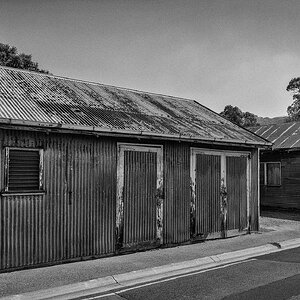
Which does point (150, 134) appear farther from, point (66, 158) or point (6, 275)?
point (6, 275)

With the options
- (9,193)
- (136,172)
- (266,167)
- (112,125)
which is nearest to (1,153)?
(9,193)

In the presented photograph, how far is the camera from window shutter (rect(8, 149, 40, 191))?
325 inches

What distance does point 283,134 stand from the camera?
838 inches

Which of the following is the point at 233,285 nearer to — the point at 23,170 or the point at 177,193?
the point at 177,193

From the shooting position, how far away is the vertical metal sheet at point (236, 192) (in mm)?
12508

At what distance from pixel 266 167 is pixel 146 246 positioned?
12345mm

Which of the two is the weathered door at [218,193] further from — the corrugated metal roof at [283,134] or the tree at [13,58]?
the tree at [13,58]

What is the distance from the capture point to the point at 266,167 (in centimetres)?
2083

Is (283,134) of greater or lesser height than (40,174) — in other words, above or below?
above

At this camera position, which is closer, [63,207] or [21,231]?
[21,231]

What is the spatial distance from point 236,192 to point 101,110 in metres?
5.21

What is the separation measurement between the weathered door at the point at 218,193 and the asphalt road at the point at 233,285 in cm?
291

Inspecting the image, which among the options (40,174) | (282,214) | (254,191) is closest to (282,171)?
(282,214)

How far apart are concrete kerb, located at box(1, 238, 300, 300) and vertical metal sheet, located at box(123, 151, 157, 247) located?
A: 1716 mm
